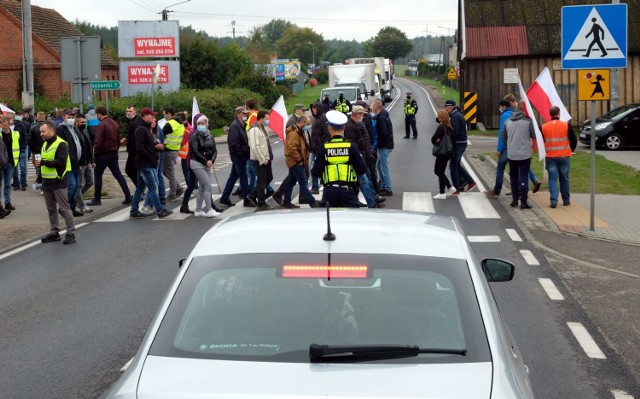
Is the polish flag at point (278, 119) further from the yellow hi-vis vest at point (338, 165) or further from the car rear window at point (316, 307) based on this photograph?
the car rear window at point (316, 307)

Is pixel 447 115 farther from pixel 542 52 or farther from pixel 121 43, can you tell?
pixel 121 43

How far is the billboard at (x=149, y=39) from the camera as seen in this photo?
64875 millimetres

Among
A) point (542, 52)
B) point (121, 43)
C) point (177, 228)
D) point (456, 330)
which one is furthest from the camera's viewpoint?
point (121, 43)

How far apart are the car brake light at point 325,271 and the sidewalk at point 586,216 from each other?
1086cm

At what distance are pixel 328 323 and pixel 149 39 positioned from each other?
6402 centimetres

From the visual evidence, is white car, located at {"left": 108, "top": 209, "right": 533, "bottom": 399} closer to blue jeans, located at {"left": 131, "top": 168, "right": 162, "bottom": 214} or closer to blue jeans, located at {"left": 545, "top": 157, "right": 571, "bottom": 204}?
blue jeans, located at {"left": 131, "top": 168, "right": 162, "bottom": 214}

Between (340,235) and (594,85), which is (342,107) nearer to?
(594,85)

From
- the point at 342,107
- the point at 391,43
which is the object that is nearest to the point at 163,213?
the point at 342,107

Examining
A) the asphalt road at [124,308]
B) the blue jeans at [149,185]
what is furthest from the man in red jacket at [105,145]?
the asphalt road at [124,308]

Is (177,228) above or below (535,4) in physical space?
below

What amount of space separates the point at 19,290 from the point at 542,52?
36.3 metres

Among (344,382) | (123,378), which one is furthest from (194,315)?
(344,382)

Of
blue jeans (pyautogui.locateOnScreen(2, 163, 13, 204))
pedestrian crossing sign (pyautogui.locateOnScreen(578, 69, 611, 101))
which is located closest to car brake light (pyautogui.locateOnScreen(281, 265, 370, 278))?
pedestrian crossing sign (pyautogui.locateOnScreen(578, 69, 611, 101))

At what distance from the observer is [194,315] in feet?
13.1
